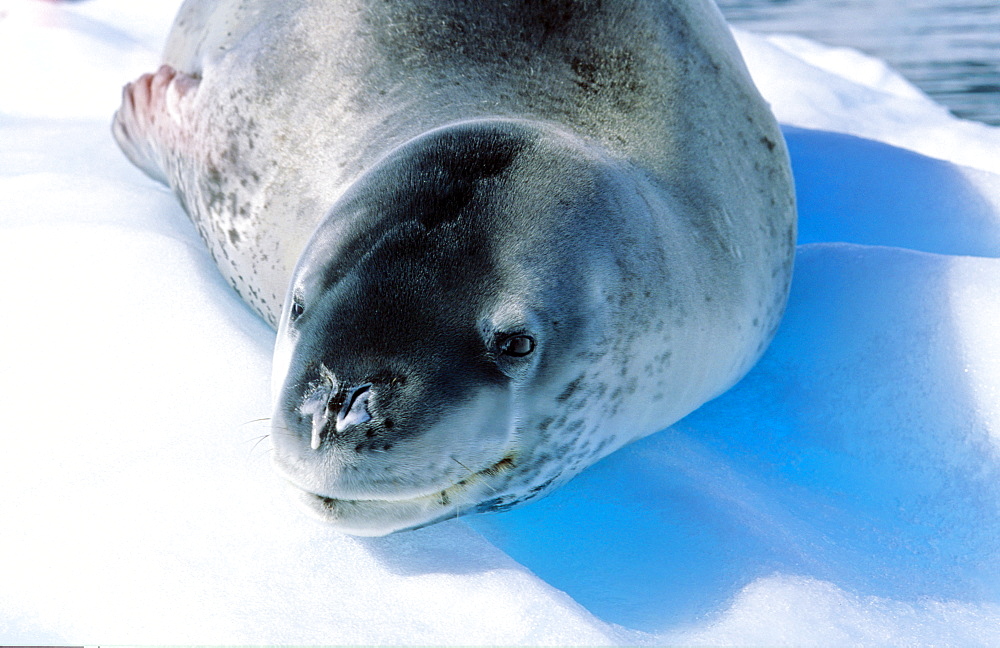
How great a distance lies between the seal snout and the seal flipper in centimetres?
135

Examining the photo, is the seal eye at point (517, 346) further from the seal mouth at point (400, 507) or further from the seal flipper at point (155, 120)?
the seal flipper at point (155, 120)

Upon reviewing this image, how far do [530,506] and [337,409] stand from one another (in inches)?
19.4

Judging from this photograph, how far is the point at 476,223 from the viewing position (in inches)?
56.1

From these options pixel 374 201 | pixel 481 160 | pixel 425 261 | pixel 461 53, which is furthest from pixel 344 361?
pixel 461 53

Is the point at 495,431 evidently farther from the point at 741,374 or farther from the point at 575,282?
the point at 741,374

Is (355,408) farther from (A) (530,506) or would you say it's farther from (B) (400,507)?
(A) (530,506)

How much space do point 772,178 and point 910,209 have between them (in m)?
0.78

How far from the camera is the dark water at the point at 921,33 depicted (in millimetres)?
5562

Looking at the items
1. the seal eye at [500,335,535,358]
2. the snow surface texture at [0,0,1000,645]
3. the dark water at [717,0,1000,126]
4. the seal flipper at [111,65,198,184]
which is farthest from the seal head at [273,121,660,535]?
the dark water at [717,0,1000,126]

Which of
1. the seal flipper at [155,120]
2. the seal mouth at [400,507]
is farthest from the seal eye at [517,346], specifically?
the seal flipper at [155,120]

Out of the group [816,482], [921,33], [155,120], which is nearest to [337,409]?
[816,482]

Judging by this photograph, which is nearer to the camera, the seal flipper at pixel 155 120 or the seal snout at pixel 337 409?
the seal snout at pixel 337 409

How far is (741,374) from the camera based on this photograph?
2.08 m

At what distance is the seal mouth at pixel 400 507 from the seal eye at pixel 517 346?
0.15 metres
